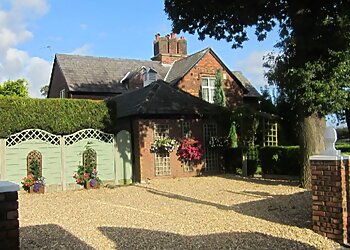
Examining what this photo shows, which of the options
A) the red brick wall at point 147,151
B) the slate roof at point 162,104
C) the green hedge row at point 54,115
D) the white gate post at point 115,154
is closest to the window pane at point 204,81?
the slate roof at point 162,104

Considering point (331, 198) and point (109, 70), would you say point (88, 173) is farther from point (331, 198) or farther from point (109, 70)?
point (109, 70)

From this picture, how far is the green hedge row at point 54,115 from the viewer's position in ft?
45.8

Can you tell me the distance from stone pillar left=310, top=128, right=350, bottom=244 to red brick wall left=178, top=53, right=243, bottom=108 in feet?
67.3

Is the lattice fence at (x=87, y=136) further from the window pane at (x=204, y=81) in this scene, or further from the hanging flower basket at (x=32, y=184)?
the window pane at (x=204, y=81)

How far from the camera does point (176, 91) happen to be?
62.8 ft

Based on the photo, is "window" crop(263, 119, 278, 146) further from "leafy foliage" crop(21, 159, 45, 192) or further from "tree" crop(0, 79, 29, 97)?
"tree" crop(0, 79, 29, 97)

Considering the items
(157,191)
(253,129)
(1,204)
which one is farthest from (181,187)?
(1,204)

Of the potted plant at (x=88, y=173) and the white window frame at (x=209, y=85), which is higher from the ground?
the white window frame at (x=209, y=85)

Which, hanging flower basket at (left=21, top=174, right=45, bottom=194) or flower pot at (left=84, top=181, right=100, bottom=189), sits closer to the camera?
hanging flower basket at (left=21, top=174, right=45, bottom=194)

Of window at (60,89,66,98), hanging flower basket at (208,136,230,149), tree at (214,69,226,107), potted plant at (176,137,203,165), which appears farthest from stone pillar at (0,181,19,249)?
window at (60,89,66,98)

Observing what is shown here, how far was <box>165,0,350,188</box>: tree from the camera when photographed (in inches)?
460

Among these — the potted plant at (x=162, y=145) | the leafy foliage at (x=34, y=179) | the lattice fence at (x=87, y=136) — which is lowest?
the leafy foliage at (x=34, y=179)

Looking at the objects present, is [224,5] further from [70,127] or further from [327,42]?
[70,127]

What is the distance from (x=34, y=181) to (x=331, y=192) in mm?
10589
